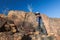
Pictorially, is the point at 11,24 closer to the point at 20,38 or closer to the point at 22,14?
the point at 20,38

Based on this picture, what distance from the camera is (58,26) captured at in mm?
34281

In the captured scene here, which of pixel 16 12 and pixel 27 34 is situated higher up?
pixel 16 12

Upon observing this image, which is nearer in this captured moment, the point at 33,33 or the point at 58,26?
the point at 33,33

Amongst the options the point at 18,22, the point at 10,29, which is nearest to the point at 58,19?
the point at 18,22

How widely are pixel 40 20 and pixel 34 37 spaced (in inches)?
519

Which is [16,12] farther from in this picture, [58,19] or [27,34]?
[58,19]

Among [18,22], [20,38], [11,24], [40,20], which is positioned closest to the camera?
[20,38]

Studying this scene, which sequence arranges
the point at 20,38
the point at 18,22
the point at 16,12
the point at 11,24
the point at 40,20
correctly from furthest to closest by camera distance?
the point at 40,20 < the point at 16,12 < the point at 18,22 < the point at 11,24 < the point at 20,38

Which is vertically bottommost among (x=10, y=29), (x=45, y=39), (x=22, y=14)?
(x=45, y=39)

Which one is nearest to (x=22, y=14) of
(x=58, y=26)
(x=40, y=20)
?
(x=40, y=20)

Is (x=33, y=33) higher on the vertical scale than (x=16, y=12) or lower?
lower

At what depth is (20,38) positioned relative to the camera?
18.2 meters

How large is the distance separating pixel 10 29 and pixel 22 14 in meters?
6.23

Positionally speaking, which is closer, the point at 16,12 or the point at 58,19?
the point at 16,12
